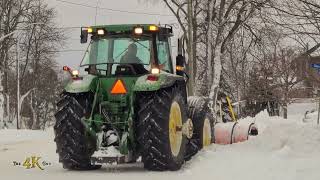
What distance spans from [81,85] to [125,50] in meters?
1.27

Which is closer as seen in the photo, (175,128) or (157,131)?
(157,131)

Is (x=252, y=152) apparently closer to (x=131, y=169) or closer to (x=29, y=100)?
(x=131, y=169)

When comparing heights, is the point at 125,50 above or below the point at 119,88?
above

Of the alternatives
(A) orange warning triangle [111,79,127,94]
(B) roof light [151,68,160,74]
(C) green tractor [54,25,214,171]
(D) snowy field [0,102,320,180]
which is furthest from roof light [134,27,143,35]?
(D) snowy field [0,102,320,180]

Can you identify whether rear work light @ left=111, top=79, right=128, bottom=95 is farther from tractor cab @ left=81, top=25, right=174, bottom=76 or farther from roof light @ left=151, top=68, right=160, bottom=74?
roof light @ left=151, top=68, right=160, bottom=74

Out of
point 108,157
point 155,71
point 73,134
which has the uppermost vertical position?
point 155,71

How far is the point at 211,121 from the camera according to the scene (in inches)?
550

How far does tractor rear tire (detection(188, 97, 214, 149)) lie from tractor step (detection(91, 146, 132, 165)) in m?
2.67

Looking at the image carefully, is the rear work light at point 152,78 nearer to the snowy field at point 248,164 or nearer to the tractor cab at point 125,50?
the tractor cab at point 125,50

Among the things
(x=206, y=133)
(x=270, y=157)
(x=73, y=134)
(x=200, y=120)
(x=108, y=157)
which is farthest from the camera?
(x=206, y=133)

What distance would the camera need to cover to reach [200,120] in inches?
508

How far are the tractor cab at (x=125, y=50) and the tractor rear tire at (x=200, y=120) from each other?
4.56 ft

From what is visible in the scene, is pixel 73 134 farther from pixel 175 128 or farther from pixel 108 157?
pixel 175 128

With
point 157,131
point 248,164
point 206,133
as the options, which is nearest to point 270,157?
point 248,164
